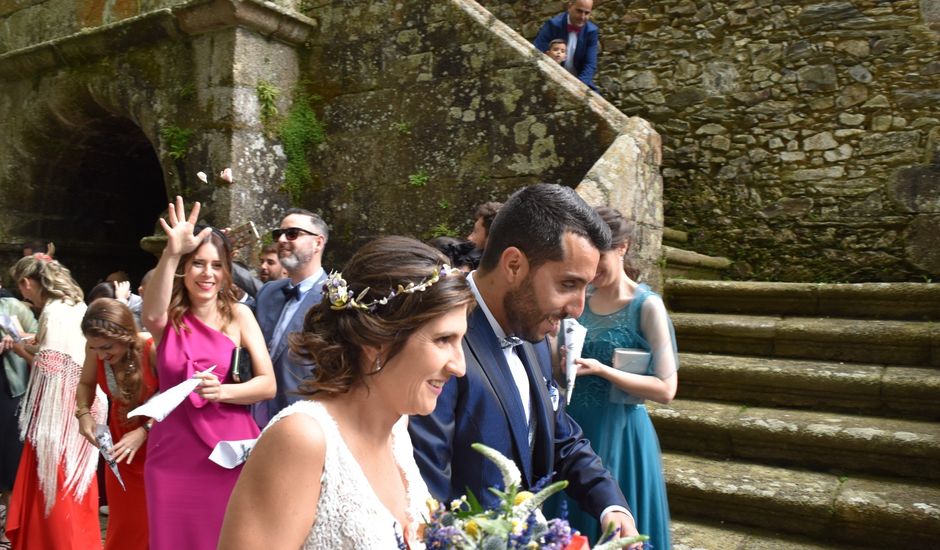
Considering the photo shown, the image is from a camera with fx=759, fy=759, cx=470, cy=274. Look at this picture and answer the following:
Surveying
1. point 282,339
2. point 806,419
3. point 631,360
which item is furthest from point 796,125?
point 282,339

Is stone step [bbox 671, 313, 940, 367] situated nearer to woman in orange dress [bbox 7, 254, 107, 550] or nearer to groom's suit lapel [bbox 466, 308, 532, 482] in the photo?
groom's suit lapel [bbox 466, 308, 532, 482]

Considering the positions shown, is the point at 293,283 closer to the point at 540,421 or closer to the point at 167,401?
the point at 167,401

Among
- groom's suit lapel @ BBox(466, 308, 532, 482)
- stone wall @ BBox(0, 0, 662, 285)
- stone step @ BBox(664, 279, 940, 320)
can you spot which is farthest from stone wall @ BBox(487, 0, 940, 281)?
groom's suit lapel @ BBox(466, 308, 532, 482)

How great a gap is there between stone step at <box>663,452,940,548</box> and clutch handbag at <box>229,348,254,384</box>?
219 cm

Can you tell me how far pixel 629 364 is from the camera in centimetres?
286

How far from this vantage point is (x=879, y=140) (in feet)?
22.3

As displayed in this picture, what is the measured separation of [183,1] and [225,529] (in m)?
5.82

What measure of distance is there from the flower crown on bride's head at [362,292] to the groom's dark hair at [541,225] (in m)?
0.43

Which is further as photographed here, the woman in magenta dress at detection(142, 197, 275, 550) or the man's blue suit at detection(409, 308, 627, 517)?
the woman in magenta dress at detection(142, 197, 275, 550)

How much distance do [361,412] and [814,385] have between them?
374 cm

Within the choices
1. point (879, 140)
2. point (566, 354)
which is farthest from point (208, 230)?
point (879, 140)

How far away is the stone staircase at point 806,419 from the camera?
3.55 metres

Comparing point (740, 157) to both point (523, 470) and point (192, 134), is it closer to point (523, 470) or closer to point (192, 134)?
point (192, 134)

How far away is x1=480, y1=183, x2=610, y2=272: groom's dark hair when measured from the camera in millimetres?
1957
